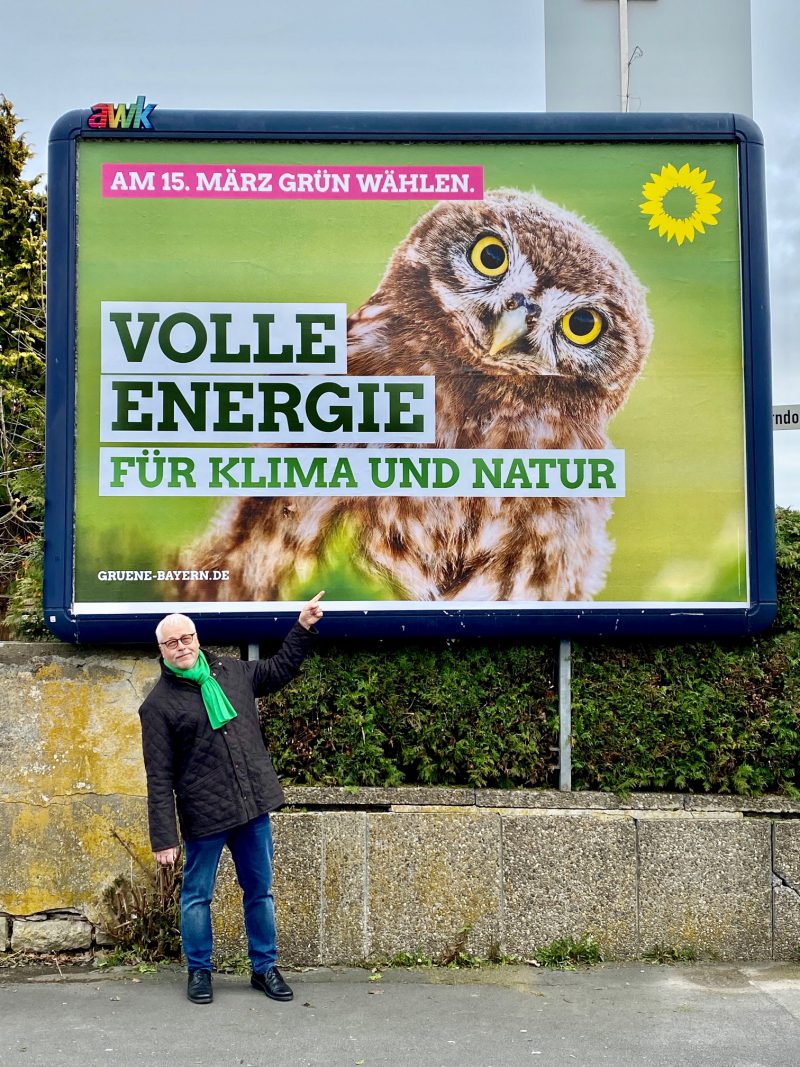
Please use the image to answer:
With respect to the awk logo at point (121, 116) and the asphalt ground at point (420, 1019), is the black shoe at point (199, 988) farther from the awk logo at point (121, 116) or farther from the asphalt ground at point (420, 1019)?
the awk logo at point (121, 116)

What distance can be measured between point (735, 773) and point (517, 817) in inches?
46.7

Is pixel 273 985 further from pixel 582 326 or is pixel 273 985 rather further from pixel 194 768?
pixel 582 326

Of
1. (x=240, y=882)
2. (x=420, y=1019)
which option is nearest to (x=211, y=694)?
(x=240, y=882)

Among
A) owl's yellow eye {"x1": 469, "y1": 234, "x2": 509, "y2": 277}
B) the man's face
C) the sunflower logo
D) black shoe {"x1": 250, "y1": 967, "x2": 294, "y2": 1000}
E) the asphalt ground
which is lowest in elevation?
the asphalt ground

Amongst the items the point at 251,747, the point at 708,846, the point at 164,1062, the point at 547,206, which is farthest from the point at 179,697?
the point at 547,206

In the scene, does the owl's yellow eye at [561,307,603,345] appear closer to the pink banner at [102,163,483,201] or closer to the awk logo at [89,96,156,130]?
the pink banner at [102,163,483,201]

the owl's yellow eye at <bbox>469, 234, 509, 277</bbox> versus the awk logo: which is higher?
the awk logo

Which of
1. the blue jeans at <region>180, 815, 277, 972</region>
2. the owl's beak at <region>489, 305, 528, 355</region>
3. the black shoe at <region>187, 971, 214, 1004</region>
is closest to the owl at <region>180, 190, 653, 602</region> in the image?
the owl's beak at <region>489, 305, 528, 355</region>

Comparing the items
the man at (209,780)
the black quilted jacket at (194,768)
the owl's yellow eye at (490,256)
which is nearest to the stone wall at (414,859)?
the man at (209,780)

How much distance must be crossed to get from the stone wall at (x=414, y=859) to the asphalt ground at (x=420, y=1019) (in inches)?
7.2

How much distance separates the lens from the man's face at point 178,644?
4.44 m

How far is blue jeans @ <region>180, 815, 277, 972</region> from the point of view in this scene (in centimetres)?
458

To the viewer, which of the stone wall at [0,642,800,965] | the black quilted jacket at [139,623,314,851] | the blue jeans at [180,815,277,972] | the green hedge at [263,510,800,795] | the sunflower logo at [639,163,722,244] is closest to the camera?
the black quilted jacket at [139,623,314,851]

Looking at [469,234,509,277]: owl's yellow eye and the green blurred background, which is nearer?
the green blurred background
